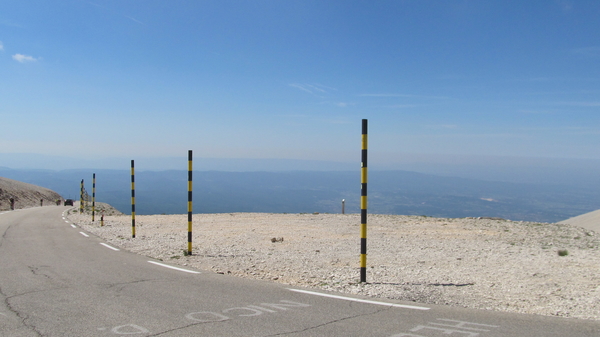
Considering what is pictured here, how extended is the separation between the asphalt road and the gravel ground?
67 cm

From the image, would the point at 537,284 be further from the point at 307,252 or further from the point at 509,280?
the point at 307,252

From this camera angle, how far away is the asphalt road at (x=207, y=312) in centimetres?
436

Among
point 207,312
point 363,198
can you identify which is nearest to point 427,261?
point 363,198

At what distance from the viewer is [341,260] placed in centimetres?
923

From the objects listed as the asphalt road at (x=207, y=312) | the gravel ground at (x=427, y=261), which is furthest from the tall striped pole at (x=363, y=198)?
the asphalt road at (x=207, y=312)

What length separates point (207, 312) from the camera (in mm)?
5031

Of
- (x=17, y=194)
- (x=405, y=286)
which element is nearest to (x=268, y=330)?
(x=405, y=286)

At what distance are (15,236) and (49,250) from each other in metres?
4.45

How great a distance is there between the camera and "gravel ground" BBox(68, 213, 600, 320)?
19.4ft

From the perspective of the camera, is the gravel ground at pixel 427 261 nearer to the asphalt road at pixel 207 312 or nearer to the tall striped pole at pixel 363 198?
the tall striped pole at pixel 363 198

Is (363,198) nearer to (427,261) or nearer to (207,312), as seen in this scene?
(207,312)

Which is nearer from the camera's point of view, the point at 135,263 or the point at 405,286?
the point at 405,286

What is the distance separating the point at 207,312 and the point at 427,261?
19.2 feet

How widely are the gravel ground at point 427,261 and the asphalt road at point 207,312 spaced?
0.67 meters
